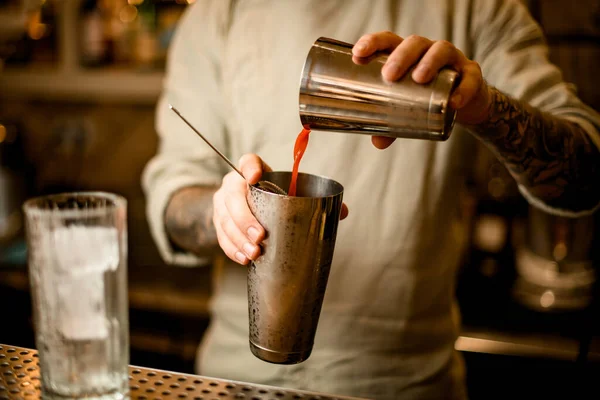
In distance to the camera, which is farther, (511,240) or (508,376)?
(511,240)

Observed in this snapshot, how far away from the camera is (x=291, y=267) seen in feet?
2.55

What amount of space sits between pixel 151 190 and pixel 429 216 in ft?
2.10

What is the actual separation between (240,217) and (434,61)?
31 cm

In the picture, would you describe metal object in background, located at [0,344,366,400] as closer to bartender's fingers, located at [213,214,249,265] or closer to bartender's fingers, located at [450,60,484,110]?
bartender's fingers, located at [213,214,249,265]

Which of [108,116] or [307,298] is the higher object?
[307,298]

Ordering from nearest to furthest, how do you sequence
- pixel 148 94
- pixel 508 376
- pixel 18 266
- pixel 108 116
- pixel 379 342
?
pixel 379 342
pixel 508 376
pixel 18 266
pixel 148 94
pixel 108 116

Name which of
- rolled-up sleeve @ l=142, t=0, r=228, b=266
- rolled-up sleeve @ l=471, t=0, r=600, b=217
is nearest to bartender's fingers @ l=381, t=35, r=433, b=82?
rolled-up sleeve @ l=471, t=0, r=600, b=217

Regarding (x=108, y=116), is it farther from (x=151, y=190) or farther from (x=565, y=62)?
(x=565, y=62)

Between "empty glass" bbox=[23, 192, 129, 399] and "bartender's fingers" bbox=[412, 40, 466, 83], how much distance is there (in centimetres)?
39

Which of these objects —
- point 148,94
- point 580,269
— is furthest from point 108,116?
point 580,269

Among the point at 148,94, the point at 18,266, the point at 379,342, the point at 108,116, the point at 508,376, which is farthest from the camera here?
the point at 108,116

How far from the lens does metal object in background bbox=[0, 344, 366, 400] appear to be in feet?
2.63

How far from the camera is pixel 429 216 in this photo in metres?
1.37

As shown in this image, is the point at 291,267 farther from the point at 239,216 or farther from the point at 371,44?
the point at 371,44
